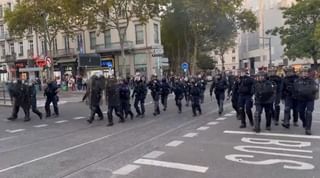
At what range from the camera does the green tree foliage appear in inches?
1673

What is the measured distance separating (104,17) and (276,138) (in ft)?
89.6

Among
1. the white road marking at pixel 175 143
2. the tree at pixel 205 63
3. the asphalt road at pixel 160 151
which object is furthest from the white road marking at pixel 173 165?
the tree at pixel 205 63

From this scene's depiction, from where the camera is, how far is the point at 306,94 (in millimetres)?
10234

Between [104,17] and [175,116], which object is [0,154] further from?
[104,17]

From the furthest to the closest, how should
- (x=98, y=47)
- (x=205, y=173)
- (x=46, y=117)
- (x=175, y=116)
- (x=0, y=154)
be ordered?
1. (x=98, y=47)
2. (x=46, y=117)
3. (x=175, y=116)
4. (x=0, y=154)
5. (x=205, y=173)

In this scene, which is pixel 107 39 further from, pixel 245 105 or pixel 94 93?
pixel 245 105

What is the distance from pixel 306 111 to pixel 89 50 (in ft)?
144

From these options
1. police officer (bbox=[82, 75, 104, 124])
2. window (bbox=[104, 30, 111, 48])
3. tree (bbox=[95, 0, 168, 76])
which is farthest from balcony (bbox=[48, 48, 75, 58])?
police officer (bbox=[82, 75, 104, 124])

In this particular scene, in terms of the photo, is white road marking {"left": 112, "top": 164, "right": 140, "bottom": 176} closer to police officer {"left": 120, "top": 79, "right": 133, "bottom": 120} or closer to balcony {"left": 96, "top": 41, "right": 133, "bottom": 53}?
police officer {"left": 120, "top": 79, "right": 133, "bottom": 120}

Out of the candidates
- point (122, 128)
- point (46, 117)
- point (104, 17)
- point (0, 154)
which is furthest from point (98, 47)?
point (0, 154)

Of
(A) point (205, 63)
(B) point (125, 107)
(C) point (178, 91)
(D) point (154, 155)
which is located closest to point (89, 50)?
(A) point (205, 63)

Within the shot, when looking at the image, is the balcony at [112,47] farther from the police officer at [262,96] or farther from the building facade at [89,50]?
the police officer at [262,96]

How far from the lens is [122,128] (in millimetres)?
12055

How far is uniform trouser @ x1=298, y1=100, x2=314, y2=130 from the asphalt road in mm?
269
